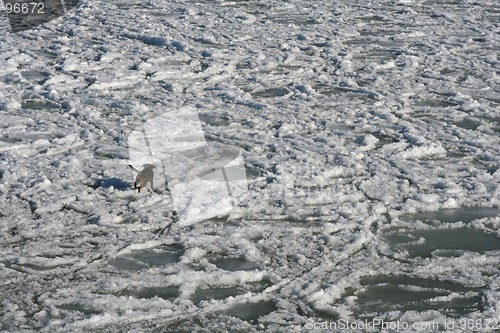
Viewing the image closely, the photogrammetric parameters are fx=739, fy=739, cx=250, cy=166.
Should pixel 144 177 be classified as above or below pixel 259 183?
above

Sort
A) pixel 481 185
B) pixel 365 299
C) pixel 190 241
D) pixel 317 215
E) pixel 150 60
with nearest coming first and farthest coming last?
1. pixel 365 299
2. pixel 190 241
3. pixel 317 215
4. pixel 481 185
5. pixel 150 60

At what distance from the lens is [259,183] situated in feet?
17.8

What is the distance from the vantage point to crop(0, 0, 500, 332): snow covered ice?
3.99 meters

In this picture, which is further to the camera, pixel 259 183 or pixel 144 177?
pixel 259 183

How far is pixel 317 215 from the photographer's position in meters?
5.01

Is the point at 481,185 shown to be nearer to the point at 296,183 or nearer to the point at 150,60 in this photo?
the point at 296,183

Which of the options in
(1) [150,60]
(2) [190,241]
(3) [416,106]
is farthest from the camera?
(1) [150,60]

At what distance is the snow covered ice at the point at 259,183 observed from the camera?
13.1ft

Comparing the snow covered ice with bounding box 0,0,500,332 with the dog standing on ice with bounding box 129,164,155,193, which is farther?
the dog standing on ice with bounding box 129,164,155,193

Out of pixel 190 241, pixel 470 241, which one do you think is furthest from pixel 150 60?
pixel 470 241

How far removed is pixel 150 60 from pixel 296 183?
3.83 meters

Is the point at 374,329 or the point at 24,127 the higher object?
the point at 374,329

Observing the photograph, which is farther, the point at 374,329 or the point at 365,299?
the point at 365,299

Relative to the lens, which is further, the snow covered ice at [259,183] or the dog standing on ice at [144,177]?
the dog standing on ice at [144,177]
